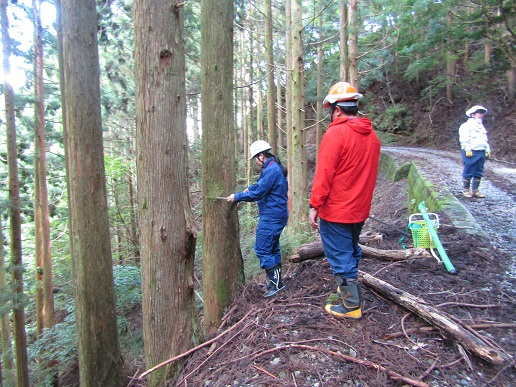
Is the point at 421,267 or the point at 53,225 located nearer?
the point at 421,267

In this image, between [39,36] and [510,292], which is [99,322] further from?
[39,36]

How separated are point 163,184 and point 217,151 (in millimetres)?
938

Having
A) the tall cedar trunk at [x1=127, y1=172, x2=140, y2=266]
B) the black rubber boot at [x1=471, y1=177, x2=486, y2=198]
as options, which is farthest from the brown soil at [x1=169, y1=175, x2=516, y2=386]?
the tall cedar trunk at [x1=127, y1=172, x2=140, y2=266]

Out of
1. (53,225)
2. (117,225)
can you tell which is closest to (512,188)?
(117,225)

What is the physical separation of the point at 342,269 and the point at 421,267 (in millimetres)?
1751

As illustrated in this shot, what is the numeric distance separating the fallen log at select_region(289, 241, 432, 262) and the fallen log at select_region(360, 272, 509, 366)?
1.16 m

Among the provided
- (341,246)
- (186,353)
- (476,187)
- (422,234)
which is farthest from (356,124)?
(476,187)

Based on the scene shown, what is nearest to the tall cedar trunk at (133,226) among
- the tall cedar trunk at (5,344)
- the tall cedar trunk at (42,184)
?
the tall cedar trunk at (42,184)

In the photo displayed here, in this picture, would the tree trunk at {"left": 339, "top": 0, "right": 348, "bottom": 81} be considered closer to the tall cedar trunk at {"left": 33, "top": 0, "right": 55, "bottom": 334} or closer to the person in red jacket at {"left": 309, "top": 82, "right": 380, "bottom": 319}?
the tall cedar trunk at {"left": 33, "top": 0, "right": 55, "bottom": 334}

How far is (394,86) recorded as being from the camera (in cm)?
2858

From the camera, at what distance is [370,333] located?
314 cm

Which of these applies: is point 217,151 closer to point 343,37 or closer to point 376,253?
point 376,253

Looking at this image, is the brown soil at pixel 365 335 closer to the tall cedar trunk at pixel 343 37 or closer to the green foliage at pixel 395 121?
the tall cedar trunk at pixel 343 37

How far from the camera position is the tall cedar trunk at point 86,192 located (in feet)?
15.9
